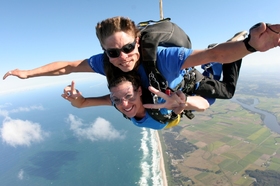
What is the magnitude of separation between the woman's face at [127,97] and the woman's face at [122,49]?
0.35 meters

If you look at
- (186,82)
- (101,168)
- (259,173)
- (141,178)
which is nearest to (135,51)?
(186,82)

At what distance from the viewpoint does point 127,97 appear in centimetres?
218

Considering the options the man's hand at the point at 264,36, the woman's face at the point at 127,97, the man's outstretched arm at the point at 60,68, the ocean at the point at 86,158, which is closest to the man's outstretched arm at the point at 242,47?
the man's hand at the point at 264,36

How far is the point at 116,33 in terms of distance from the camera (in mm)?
1703

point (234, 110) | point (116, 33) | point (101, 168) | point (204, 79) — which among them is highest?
point (116, 33)

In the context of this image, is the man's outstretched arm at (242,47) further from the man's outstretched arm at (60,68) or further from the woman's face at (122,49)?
the man's outstretched arm at (60,68)

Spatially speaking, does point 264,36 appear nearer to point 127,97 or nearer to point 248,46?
point 248,46

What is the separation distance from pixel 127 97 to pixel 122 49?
63 cm

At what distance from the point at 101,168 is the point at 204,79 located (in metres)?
27.9

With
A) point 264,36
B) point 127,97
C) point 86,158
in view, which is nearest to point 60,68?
point 127,97

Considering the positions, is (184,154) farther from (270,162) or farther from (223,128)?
(223,128)

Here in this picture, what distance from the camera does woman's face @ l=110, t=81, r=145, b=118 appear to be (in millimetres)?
2125

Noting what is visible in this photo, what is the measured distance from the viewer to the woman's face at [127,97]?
2125 mm

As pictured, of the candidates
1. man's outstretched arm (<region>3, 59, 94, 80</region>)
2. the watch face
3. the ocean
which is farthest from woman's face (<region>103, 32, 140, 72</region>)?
the ocean
